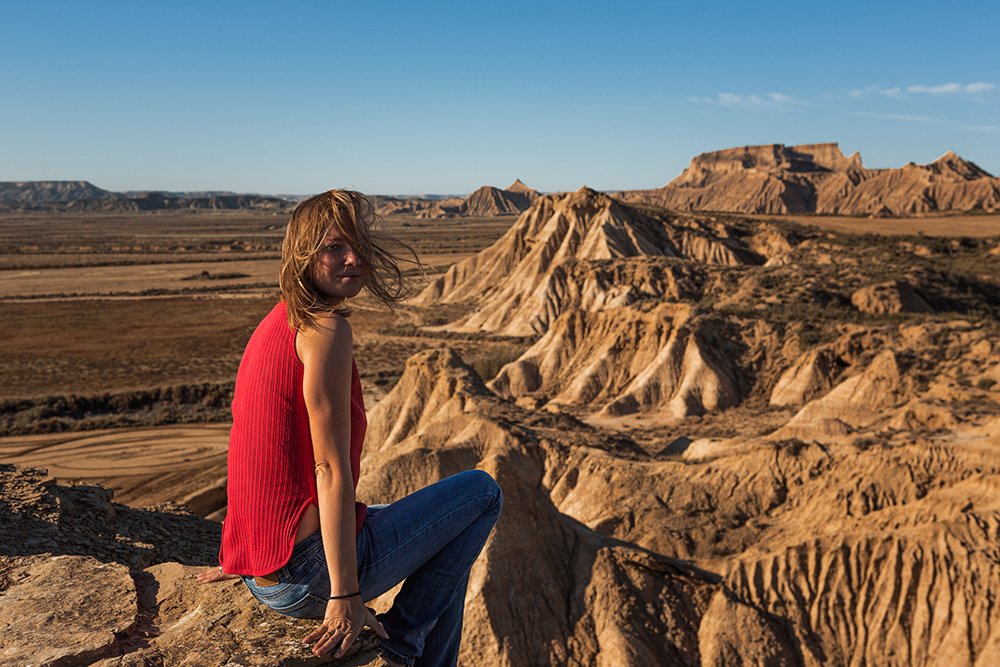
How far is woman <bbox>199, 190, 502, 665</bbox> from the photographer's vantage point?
263cm

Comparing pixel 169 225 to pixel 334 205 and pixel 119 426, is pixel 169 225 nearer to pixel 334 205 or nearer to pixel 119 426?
pixel 119 426

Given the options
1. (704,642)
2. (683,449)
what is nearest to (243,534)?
(704,642)

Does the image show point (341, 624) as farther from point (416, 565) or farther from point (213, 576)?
point (213, 576)

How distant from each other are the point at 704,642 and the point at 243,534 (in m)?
9.00

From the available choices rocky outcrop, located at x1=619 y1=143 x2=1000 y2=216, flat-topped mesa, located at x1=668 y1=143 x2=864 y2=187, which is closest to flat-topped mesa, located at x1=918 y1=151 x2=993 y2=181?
rocky outcrop, located at x1=619 y1=143 x2=1000 y2=216

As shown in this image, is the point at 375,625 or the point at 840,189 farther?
the point at 840,189

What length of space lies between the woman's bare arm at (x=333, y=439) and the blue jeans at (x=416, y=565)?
155 millimetres

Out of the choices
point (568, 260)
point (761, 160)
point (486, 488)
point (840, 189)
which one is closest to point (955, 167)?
point (840, 189)

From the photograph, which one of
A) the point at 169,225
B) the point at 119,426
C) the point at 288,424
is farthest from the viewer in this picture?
the point at 169,225

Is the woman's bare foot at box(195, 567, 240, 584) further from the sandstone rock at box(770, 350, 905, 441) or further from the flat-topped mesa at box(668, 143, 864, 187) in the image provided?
the flat-topped mesa at box(668, 143, 864, 187)

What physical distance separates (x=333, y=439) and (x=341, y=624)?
0.78 metres

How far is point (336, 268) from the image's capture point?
113 inches

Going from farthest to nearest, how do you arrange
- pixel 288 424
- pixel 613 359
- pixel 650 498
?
pixel 613 359, pixel 650 498, pixel 288 424

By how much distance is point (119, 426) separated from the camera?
1095 inches
